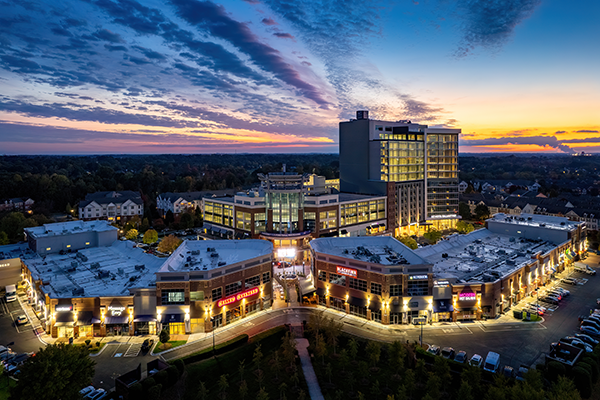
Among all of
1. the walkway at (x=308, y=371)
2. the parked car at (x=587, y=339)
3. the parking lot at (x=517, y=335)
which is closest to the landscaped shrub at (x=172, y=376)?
the walkway at (x=308, y=371)

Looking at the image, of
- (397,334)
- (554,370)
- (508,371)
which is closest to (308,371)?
(397,334)

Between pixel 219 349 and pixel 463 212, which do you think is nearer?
pixel 219 349

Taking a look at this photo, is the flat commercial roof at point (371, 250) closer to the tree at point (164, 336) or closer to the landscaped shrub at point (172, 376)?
the tree at point (164, 336)

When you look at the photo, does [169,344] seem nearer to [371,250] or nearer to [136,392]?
[136,392]

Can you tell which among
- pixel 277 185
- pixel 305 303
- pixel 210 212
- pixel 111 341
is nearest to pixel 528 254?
pixel 305 303

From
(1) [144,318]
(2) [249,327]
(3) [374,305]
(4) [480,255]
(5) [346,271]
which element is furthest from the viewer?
(4) [480,255]

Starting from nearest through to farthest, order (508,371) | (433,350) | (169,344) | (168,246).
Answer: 1. (508,371)
2. (433,350)
3. (169,344)
4. (168,246)

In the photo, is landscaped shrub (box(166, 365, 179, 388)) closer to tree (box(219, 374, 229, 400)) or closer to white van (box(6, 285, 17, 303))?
tree (box(219, 374, 229, 400))
